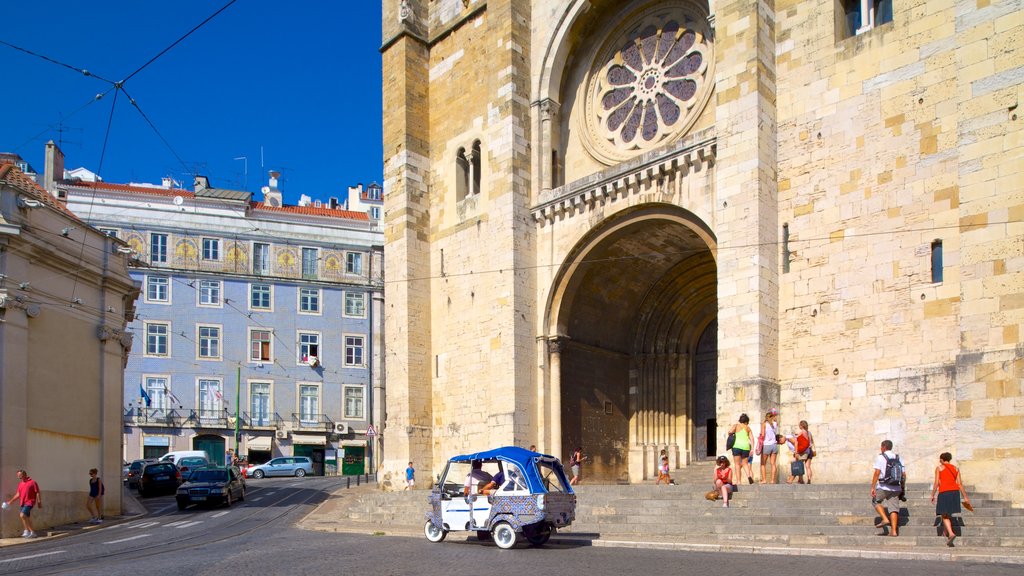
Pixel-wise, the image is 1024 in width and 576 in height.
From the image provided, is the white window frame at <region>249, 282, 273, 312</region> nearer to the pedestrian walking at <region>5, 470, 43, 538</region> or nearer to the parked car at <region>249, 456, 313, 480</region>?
the parked car at <region>249, 456, 313, 480</region>

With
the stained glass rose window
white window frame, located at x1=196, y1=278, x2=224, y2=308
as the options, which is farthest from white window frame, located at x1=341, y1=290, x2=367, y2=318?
the stained glass rose window

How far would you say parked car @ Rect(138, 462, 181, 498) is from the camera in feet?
97.3

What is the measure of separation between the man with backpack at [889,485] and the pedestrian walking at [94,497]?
15760mm

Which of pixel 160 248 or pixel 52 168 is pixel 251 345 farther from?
pixel 52 168

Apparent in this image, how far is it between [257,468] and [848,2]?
31.1 meters

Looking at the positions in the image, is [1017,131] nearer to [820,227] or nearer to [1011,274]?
[1011,274]

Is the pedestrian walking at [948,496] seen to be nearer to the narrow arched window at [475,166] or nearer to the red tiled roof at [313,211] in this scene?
the narrow arched window at [475,166]

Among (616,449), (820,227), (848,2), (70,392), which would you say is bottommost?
(616,449)

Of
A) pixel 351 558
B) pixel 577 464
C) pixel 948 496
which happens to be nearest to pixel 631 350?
pixel 577 464

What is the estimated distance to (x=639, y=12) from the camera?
22969mm

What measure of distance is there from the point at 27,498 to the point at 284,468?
24.7 metres

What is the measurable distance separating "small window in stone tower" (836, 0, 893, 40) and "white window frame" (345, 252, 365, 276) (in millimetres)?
32792

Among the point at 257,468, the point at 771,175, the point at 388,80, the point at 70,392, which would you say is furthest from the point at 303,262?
the point at 771,175

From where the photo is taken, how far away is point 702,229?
65.5 feet
